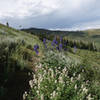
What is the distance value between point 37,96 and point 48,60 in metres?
2.84

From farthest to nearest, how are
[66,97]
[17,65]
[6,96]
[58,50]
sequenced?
[58,50]
[17,65]
[6,96]
[66,97]

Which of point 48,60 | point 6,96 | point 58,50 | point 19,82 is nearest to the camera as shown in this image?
point 6,96

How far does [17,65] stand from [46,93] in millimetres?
2157

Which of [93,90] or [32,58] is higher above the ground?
[32,58]

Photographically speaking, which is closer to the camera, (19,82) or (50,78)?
(50,78)

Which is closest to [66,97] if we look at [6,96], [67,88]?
[67,88]

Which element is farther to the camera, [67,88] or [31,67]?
[31,67]

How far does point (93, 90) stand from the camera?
15.7 ft

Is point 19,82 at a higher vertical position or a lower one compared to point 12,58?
lower

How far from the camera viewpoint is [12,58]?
19.2 ft

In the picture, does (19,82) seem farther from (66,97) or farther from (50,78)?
(66,97)

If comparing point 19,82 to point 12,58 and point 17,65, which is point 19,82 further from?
point 12,58

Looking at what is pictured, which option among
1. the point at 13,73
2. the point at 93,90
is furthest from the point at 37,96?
the point at 93,90

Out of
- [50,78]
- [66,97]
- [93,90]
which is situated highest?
[50,78]
